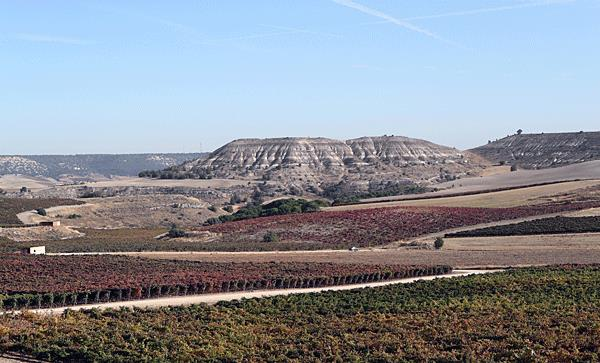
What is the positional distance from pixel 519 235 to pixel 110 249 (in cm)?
3706

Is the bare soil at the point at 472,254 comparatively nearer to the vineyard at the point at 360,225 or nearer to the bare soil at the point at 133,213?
the vineyard at the point at 360,225

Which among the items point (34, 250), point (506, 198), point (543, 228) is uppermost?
point (506, 198)

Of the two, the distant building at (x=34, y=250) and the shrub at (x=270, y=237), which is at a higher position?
the distant building at (x=34, y=250)

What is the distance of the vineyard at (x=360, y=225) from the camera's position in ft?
279

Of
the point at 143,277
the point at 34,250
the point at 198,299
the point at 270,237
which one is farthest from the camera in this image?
the point at 270,237

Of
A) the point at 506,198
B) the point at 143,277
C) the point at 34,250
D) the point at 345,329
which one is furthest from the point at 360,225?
the point at 345,329

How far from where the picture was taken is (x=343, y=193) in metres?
169

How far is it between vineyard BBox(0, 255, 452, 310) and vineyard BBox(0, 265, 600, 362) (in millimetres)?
6098

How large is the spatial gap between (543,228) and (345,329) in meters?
52.7

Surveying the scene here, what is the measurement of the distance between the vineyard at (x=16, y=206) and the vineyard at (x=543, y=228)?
56.9m

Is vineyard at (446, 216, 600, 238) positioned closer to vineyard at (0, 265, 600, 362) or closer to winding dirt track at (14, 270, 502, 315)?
winding dirt track at (14, 270, 502, 315)

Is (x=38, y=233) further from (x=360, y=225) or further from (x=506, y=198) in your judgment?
(x=506, y=198)

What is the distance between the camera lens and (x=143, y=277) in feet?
169

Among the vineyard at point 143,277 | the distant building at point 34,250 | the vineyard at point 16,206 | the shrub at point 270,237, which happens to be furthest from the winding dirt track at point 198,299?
the vineyard at point 16,206
